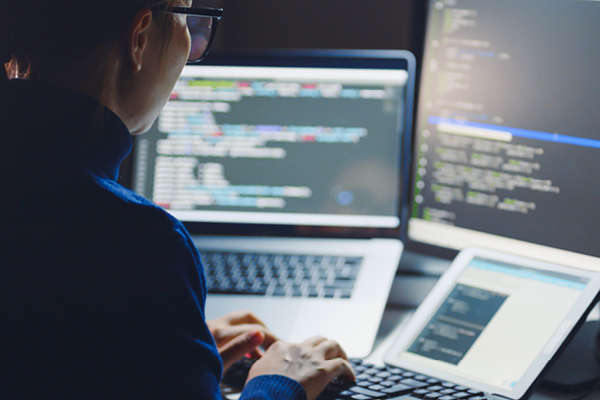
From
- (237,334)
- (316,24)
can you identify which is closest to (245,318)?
(237,334)

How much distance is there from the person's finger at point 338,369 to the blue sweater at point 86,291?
0.22m

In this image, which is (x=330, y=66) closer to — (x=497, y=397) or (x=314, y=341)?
(x=314, y=341)

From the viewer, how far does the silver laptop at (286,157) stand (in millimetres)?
1150

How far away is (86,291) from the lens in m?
0.56

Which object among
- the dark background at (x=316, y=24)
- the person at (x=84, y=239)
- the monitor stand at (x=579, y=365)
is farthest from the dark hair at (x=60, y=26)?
the dark background at (x=316, y=24)

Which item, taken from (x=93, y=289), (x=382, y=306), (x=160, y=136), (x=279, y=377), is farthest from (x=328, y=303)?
(x=93, y=289)

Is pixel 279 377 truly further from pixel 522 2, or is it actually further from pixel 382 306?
pixel 522 2

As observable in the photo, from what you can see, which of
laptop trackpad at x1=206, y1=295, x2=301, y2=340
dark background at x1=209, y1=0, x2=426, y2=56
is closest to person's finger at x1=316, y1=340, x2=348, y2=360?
laptop trackpad at x1=206, y1=295, x2=301, y2=340

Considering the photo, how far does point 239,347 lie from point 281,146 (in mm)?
409

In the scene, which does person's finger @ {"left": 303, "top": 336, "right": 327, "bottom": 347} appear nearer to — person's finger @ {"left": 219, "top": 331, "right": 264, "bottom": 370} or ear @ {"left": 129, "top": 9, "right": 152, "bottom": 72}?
person's finger @ {"left": 219, "top": 331, "right": 264, "bottom": 370}

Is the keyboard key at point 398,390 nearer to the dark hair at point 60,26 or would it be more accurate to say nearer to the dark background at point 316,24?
the dark hair at point 60,26

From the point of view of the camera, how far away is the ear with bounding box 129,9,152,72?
2.11 ft

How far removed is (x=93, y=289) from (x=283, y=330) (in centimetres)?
44

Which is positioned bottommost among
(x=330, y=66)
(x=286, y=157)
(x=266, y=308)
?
(x=266, y=308)
